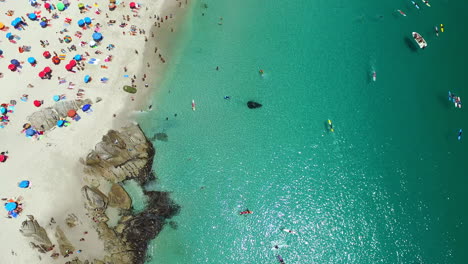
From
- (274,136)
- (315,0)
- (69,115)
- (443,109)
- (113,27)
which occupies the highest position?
(315,0)

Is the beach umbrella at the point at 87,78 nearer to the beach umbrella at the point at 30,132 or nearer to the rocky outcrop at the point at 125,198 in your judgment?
the rocky outcrop at the point at 125,198

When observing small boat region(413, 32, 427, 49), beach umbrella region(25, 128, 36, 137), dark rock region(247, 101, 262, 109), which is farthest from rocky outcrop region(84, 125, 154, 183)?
small boat region(413, 32, 427, 49)

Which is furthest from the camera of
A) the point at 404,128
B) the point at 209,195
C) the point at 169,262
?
the point at 404,128

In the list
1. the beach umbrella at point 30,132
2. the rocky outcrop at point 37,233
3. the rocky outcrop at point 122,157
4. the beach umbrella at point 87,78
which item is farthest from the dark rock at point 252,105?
the rocky outcrop at point 37,233

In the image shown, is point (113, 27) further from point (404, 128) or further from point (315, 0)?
point (404, 128)

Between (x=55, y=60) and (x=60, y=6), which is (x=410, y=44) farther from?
(x=60, y=6)

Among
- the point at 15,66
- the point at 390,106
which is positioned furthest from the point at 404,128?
the point at 15,66

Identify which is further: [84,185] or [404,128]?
[404,128]
